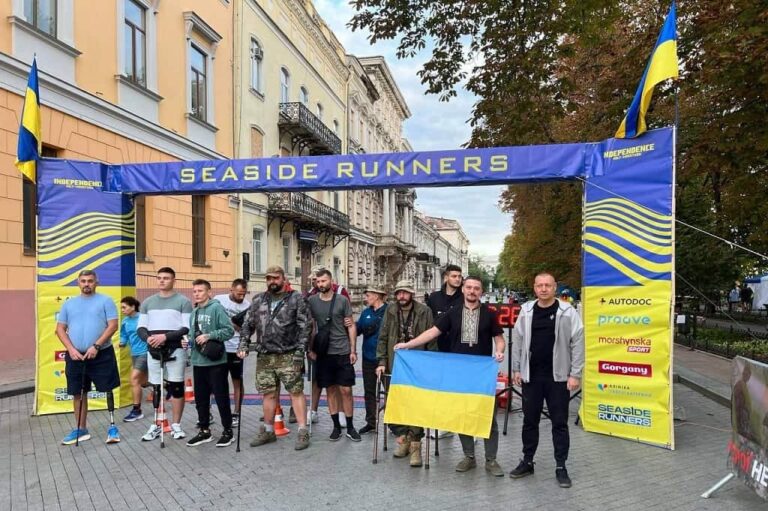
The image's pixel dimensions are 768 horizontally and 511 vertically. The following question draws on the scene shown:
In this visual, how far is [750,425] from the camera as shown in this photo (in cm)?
445

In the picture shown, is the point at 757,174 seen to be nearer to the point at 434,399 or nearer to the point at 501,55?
the point at 501,55

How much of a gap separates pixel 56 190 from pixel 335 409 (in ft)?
16.9

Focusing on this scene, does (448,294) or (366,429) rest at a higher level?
(448,294)

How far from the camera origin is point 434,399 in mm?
5523

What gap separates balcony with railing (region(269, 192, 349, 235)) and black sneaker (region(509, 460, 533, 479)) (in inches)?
700

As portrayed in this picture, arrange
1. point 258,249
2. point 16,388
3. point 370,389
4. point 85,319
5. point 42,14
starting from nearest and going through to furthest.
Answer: point 85,319, point 370,389, point 16,388, point 42,14, point 258,249

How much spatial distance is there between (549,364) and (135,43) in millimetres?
15016

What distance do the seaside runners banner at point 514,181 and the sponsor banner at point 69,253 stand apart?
14mm

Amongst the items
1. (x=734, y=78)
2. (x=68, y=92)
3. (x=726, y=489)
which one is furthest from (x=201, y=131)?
(x=726, y=489)

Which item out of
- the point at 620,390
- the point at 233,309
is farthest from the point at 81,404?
the point at 620,390

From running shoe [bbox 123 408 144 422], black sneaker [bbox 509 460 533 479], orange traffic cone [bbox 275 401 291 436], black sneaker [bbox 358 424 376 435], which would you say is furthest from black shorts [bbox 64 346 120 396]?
black sneaker [bbox 509 460 533 479]

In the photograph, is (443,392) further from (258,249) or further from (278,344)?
(258,249)

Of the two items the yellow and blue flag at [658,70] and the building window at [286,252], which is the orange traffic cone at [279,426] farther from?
the building window at [286,252]

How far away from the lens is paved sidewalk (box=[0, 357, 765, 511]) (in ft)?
15.2
